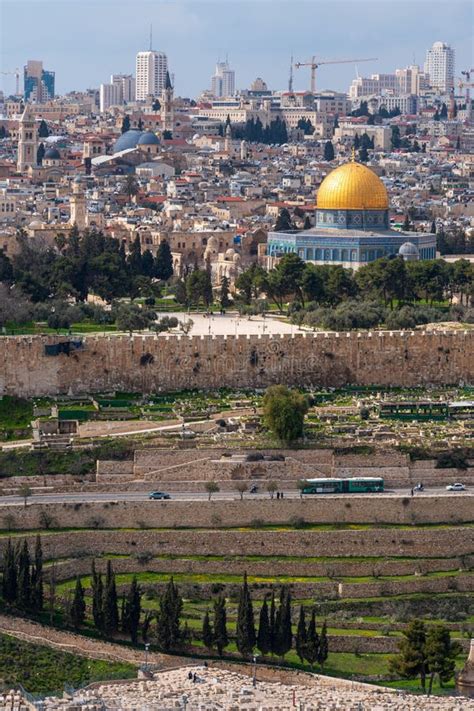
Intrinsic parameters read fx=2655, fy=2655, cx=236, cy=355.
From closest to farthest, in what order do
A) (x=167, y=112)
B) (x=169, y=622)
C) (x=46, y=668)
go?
(x=46, y=668), (x=169, y=622), (x=167, y=112)

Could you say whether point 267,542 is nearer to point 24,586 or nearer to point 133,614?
point 133,614

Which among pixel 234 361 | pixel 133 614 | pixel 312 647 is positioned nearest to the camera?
pixel 312 647

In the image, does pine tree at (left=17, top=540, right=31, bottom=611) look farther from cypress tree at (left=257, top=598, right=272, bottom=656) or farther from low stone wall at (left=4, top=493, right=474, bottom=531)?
cypress tree at (left=257, top=598, right=272, bottom=656)

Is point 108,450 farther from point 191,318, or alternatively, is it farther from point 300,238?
point 300,238

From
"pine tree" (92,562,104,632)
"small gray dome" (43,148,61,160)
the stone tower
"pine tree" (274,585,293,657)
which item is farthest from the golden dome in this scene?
"small gray dome" (43,148,61,160)

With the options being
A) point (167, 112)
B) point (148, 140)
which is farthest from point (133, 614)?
point (167, 112)

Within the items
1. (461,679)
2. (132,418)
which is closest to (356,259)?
(132,418)

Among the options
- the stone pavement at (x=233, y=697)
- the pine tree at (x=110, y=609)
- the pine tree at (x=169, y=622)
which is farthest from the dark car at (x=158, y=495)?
the stone pavement at (x=233, y=697)
